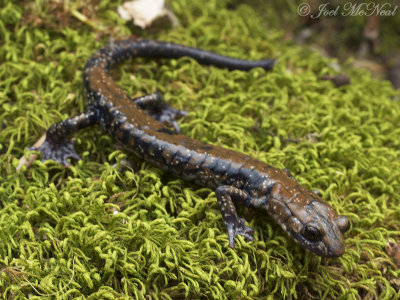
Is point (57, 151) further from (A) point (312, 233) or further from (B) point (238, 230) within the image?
(A) point (312, 233)

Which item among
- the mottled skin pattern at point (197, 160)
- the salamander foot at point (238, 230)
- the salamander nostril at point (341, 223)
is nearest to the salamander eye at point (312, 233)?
the mottled skin pattern at point (197, 160)

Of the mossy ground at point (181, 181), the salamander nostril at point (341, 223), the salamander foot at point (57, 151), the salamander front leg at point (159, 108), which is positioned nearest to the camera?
the mossy ground at point (181, 181)

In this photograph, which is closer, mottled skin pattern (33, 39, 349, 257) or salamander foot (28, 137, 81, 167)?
mottled skin pattern (33, 39, 349, 257)

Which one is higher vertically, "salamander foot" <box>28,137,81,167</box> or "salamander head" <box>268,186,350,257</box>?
"salamander head" <box>268,186,350,257</box>

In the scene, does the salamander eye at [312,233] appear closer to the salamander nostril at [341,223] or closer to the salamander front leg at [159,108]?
the salamander nostril at [341,223]

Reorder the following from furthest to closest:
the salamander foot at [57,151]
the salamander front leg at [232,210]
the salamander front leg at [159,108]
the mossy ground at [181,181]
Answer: the salamander front leg at [159,108]
the salamander foot at [57,151]
the salamander front leg at [232,210]
the mossy ground at [181,181]

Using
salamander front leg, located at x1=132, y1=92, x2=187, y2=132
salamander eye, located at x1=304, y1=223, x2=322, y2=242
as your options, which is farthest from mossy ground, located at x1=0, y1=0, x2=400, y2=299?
salamander eye, located at x1=304, y1=223, x2=322, y2=242

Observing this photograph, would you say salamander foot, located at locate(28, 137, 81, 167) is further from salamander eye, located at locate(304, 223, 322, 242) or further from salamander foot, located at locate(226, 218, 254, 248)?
salamander eye, located at locate(304, 223, 322, 242)
